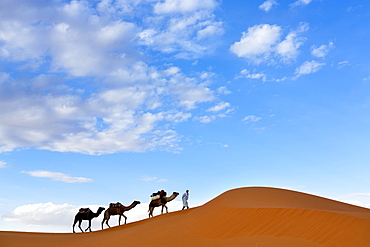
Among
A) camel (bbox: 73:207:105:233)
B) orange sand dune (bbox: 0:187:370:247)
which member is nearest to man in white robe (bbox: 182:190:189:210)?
Result: orange sand dune (bbox: 0:187:370:247)

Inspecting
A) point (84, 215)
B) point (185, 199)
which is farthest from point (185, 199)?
point (84, 215)

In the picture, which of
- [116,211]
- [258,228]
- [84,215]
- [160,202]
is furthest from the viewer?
[84,215]

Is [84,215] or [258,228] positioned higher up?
[84,215]

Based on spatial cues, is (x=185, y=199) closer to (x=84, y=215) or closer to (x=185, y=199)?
(x=185, y=199)

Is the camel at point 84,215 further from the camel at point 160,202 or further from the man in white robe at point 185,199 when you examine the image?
A: the man in white robe at point 185,199

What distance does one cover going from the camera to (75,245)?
63.8ft

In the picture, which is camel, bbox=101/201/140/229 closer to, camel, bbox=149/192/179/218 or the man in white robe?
camel, bbox=149/192/179/218

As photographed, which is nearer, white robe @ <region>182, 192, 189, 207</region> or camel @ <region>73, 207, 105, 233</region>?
white robe @ <region>182, 192, 189, 207</region>

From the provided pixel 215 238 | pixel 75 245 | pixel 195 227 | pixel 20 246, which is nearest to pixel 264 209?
pixel 215 238

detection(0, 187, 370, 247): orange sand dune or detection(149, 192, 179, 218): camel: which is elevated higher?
detection(149, 192, 179, 218): camel

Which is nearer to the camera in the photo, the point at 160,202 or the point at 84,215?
the point at 160,202

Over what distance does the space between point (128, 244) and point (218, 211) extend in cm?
480

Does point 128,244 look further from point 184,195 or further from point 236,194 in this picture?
point 184,195

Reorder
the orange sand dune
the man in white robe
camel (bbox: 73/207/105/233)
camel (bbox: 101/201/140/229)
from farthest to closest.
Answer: camel (bbox: 73/207/105/233)
camel (bbox: 101/201/140/229)
the man in white robe
the orange sand dune
